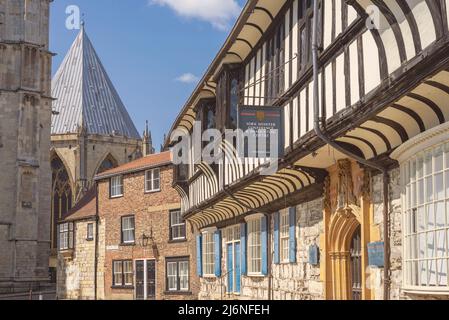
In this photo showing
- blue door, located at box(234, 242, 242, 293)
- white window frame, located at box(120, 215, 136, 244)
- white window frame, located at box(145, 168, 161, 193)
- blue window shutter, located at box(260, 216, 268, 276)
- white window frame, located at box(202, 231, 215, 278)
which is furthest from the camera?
white window frame, located at box(120, 215, 136, 244)

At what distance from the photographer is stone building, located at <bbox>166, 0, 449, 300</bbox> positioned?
8711mm

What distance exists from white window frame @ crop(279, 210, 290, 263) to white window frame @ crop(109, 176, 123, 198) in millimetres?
20001

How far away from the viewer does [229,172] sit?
18641 mm

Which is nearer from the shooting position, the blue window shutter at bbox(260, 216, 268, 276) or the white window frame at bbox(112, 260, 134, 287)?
the blue window shutter at bbox(260, 216, 268, 276)

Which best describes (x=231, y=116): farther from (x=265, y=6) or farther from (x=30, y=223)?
(x=30, y=223)

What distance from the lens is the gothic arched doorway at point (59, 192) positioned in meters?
64.9

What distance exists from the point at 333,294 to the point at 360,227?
137cm

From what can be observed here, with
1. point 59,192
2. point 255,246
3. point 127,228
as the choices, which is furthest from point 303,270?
point 59,192

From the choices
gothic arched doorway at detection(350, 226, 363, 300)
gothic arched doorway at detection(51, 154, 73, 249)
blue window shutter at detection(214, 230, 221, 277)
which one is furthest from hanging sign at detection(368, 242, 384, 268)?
gothic arched doorway at detection(51, 154, 73, 249)

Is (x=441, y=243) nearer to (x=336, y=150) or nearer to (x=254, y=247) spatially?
(x=336, y=150)

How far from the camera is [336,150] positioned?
1188 cm

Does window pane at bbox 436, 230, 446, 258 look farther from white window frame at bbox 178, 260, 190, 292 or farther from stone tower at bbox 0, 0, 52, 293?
stone tower at bbox 0, 0, 52, 293

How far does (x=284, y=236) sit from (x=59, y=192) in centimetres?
5197

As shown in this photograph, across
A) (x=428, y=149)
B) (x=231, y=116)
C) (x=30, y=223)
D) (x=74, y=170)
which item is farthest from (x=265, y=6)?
(x=74, y=170)
